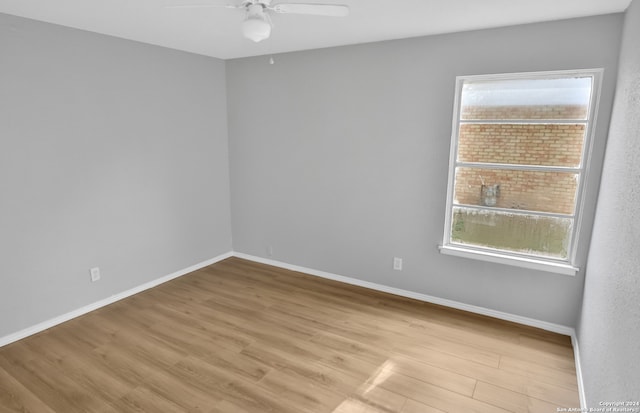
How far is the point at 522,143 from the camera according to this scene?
2865 mm

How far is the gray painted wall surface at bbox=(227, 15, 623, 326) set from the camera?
274cm

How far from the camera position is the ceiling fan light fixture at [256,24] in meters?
1.95

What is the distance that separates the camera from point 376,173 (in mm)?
3471

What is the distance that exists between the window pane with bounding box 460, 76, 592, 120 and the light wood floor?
179 centimetres

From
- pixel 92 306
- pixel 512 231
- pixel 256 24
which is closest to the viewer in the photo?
pixel 256 24

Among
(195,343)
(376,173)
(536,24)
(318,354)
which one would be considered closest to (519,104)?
(536,24)

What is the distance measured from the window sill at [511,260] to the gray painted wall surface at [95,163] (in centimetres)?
289

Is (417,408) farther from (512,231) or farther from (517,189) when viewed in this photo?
(517,189)

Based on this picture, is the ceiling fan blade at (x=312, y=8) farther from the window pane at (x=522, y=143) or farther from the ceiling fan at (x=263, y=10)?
the window pane at (x=522, y=143)

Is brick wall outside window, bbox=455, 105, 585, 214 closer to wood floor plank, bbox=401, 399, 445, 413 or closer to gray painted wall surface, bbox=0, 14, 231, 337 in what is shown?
wood floor plank, bbox=401, 399, 445, 413

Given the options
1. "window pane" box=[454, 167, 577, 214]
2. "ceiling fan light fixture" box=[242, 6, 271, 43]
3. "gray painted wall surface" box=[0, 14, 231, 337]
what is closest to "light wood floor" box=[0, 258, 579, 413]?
"gray painted wall surface" box=[0, 14, 231, 337]

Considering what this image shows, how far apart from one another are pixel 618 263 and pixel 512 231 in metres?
1.34

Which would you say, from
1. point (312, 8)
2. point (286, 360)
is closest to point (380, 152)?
point (312, 8)

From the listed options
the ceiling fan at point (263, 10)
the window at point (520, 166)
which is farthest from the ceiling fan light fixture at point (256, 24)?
the window at point (520, 166)
